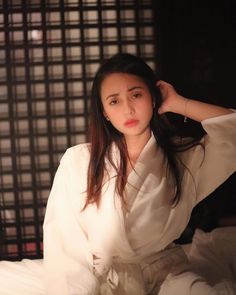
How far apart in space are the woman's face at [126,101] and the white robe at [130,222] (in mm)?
162

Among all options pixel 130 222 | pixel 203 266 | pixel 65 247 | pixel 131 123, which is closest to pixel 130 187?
pixel 130 222

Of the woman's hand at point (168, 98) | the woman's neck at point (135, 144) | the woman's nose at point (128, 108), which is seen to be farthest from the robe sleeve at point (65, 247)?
the woman's hand at point (168, 98)

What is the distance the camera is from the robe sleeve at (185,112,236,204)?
5.41 ft

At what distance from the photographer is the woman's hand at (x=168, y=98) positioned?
5.77ft

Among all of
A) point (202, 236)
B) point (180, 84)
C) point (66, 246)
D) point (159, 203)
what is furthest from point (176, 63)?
point (66, 246)

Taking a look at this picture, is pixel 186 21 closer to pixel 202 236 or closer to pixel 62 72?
pixel 62 72

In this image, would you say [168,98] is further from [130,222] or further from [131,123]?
[130,222]

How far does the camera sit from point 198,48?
218 cm

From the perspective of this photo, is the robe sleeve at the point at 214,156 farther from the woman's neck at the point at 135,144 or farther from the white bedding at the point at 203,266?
the white bedding at the point at 203,266

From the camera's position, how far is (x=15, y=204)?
234cm

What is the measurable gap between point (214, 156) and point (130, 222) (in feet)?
1.61

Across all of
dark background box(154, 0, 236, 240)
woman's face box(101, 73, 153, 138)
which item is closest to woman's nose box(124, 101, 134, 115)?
woman's face box(101, 73, 153, 138)

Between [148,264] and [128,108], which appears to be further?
[148,264]

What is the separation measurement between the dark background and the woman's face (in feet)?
1.68
